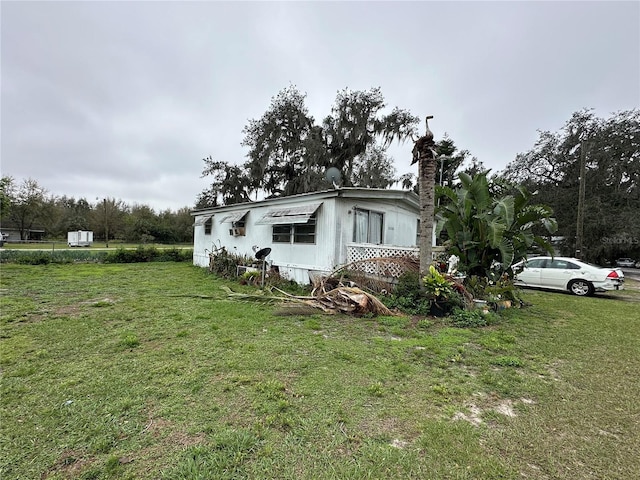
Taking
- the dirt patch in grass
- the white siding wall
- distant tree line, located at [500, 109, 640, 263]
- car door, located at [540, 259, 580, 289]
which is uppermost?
distant tree line, located at [500, 109, 640, 263]

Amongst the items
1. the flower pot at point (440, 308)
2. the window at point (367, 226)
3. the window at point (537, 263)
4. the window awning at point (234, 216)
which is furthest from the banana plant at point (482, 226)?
the window awning at point (234, 216)

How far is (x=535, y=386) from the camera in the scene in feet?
10.4

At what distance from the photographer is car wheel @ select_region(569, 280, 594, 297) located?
31.7 ft

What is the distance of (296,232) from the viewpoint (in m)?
9.81

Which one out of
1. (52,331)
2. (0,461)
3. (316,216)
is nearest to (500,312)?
(316,216)

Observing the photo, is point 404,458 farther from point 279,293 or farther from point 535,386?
point 279,293

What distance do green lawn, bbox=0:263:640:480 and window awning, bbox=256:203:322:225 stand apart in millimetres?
3969

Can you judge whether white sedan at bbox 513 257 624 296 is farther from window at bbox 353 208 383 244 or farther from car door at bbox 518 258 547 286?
window at bbox 353 208 383 244

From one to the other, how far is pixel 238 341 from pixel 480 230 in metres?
6.19

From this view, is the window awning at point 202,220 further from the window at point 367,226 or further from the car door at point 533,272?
the car door at point 533,272

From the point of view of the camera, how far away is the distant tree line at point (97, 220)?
3388cm

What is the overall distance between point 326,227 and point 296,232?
1.50 metres

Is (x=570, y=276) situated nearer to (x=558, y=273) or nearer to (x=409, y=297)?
(x=558, y=273)

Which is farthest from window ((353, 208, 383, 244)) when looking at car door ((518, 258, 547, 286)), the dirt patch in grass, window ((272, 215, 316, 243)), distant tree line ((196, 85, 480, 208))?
distant tree line ((196, 85, 480, 208))
